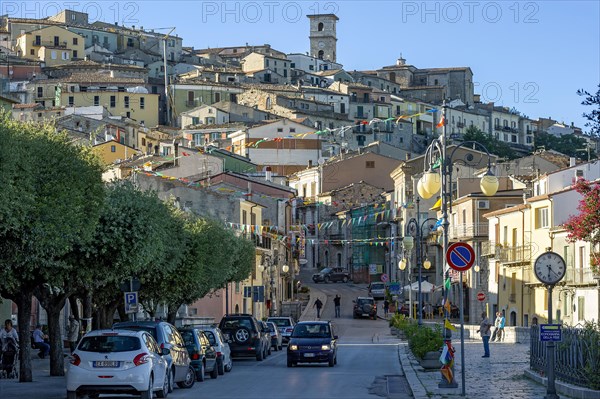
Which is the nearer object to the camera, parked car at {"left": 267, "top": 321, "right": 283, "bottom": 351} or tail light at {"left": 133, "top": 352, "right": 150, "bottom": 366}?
tail light at {"left": 133, "top": 352, "right": 150, "bottom": 366}

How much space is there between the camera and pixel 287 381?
3388cm

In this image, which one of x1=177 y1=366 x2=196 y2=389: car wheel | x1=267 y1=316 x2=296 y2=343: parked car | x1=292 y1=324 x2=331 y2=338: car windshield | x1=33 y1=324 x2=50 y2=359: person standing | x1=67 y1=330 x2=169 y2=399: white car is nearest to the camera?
x1=67 y1=330 x2=169 y2=399: white car

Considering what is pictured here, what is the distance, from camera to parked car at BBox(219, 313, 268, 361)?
153 feet

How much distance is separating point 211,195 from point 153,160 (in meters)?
24.8

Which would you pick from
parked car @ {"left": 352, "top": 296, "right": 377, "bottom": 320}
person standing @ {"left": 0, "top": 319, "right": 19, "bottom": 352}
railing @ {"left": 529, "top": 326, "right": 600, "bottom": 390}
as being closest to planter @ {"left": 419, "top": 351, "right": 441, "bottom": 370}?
railing @ {"left": 529, "top": 326, "right": 600, "bottom": 390}

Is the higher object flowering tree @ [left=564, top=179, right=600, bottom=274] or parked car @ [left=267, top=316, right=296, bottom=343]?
flowering tree @ [left=564, top=179, right=600, bottom=274]

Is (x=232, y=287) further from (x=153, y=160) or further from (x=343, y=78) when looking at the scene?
(x=343, y=78)

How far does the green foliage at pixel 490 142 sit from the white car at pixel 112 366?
480 ft

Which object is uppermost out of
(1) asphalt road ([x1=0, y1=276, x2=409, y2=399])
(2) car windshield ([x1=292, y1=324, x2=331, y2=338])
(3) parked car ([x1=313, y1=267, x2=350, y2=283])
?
(3) parked car ([x1=313, y1=267, x2=350, y2=283])

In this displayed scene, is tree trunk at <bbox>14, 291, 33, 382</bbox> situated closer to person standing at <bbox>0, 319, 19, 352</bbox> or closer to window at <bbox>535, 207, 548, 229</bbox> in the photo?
person standing at <bbox>0, 319, 19, 352</bbox>

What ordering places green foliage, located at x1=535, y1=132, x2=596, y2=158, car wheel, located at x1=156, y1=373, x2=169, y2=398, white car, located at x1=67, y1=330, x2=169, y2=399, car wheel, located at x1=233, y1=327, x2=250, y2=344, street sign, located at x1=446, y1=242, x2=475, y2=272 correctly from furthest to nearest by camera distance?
green foliage, located at x1=535, y1=132, x2=596, y2=158
car wheel, located at x1=233, y1=327, x2=250, y2=344
car wheel, located at x1=156, y1=373, x2=169, y2=398
street sign, located at x1=446, y1=242, x2=475, y2=272
white car, located at x1=67, y1=330, x2=169, y2=399

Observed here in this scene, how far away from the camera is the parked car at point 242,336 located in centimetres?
4678

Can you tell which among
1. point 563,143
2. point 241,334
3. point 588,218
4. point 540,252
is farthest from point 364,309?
point 563,143

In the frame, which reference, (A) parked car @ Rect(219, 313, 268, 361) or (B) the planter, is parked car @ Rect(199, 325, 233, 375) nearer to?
(B) the planter
